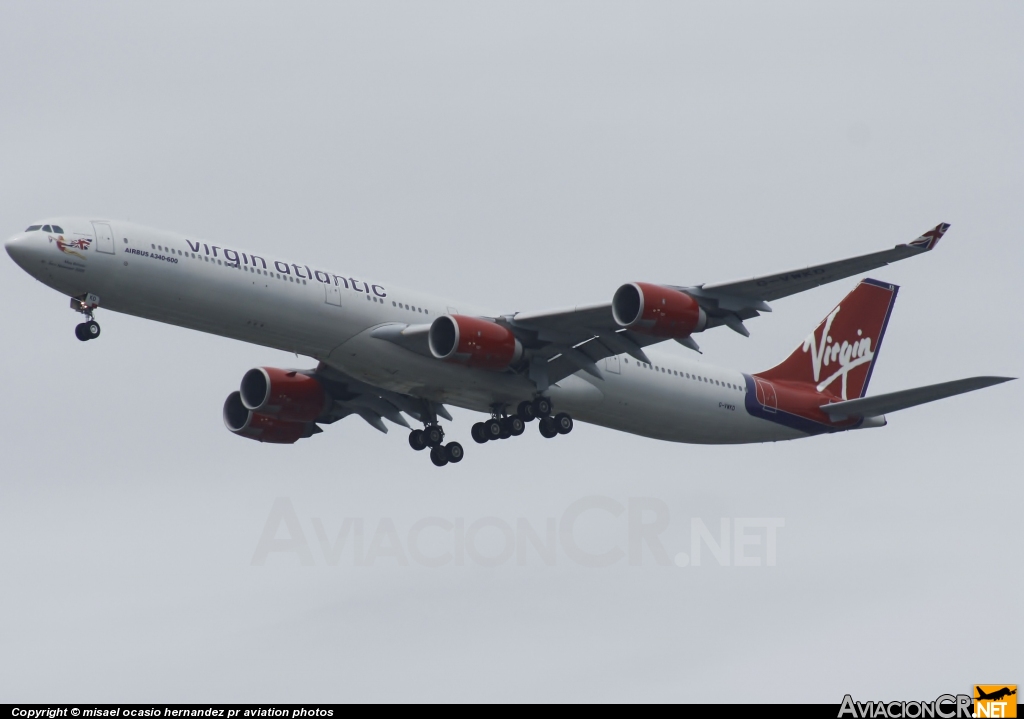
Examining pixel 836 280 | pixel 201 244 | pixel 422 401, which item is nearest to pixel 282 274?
pixel 201 244

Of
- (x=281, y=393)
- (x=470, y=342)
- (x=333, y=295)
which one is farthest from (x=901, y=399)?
(x=281, y=393)

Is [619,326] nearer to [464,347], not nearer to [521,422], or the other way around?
[464,347]

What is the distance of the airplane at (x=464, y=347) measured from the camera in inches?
1560

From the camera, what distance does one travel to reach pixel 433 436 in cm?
4834

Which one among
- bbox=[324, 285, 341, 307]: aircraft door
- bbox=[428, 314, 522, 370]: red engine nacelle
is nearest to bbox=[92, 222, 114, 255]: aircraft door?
bbox=[324, 285, 341, 307]: aircraft door

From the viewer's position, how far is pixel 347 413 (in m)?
49.4

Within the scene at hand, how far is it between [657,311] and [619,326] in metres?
2.06

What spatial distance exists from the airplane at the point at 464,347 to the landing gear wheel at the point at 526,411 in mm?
43

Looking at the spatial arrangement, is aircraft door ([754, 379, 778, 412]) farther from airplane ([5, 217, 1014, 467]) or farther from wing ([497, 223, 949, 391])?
wing ([497, 223, 949, 391])

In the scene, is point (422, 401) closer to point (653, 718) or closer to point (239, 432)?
point (239, 432)

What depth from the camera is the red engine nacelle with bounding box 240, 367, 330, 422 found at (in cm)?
4762

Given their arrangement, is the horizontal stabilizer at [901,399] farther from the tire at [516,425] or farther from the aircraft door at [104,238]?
the aircraft door at [104,238]

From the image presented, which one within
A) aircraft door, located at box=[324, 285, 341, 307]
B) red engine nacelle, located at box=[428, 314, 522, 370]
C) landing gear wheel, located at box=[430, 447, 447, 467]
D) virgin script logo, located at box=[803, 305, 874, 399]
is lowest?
landing gear wheel, located at box=[430, 447, 447, 467]

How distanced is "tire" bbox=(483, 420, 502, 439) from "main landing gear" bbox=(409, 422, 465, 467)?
239 cm
